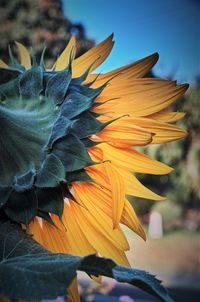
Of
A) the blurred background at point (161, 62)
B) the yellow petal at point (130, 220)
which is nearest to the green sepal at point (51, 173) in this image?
the yellow petal at point (130, 220)

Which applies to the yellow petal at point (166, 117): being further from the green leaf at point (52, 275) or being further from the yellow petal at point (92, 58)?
the green leaf at point (52, 275)

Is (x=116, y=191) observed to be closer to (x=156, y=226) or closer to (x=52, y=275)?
(x=52, y=275)

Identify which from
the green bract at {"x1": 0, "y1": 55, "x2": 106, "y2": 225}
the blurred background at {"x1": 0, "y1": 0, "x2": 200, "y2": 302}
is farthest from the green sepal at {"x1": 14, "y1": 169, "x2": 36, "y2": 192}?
the blurred background at {"x1": 0, "y1": 0, "x2": 200, "y2": 302}

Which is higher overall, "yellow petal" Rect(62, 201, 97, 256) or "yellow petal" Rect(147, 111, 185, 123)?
"yellow petal" Rect(147, 111, 185, 123)

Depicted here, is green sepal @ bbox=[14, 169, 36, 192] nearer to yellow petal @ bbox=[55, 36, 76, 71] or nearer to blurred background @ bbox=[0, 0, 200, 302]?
yellow petal @ bbox=[55, 36, 76, 71]

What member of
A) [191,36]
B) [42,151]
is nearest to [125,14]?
[191,36]

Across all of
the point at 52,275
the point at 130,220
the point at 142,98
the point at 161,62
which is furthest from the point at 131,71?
the point at 161,62

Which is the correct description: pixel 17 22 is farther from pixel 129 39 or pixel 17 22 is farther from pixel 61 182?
pixel 61 182

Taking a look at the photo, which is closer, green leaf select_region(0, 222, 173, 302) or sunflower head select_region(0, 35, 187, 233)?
green leaf select_region(0, 222, 173, 302)
